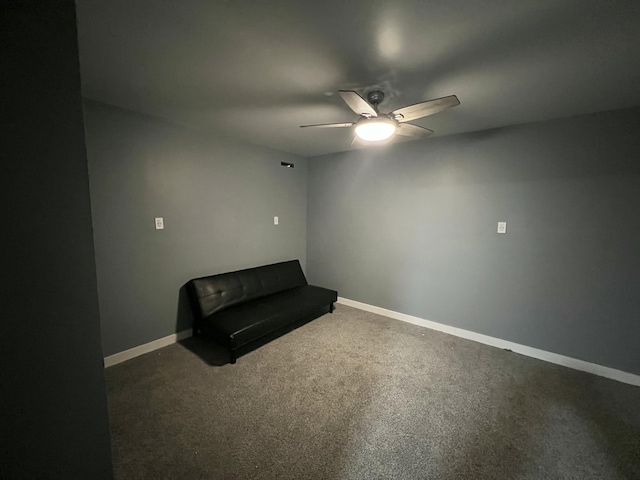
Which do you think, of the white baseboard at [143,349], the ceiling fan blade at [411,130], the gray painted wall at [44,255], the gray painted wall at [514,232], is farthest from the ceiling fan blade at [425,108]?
the white baseboard at [143,349]

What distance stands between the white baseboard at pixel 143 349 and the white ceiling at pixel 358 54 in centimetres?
225

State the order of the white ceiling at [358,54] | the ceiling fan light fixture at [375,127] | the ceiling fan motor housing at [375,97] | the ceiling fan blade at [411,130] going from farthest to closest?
the ceiling fan blade at [411,130] → the ceiling fan motor housing at [375,97] → the ceiling fan light fixture at [375,127] → the white ceiling at [358,54]

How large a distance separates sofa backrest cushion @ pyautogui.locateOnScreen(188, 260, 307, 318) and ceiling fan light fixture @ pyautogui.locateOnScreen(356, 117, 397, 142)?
2177mm

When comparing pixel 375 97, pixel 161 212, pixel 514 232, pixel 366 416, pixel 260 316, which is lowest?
pixel 366 416

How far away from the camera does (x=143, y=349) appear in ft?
8.33

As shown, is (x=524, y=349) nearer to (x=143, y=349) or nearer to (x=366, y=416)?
(x=366, y=416)

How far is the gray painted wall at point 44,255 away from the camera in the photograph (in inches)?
23.3

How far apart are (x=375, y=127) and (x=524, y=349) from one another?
2.70 m

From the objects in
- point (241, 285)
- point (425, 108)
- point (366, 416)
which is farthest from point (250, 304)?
point (425, 108)

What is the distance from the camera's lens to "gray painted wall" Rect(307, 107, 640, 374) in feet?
7.22

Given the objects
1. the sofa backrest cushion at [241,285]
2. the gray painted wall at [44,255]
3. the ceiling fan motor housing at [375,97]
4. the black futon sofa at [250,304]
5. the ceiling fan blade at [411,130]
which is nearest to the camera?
the gray painted wall at [44,255]

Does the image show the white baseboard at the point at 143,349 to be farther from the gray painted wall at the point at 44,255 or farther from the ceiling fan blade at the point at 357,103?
the ceiling fan blade at the point at 357,103

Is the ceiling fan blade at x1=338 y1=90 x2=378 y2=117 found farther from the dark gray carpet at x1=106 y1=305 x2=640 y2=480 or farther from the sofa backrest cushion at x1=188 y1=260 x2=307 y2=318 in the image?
the sofa backrest cushion at x1=188 y1=260 x2=307 y2=318

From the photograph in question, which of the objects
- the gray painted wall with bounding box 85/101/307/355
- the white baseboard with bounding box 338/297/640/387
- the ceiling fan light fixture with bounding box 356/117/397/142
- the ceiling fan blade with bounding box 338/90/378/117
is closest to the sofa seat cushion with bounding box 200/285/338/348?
the gray painted wall with bounding box 85/101/307/355
